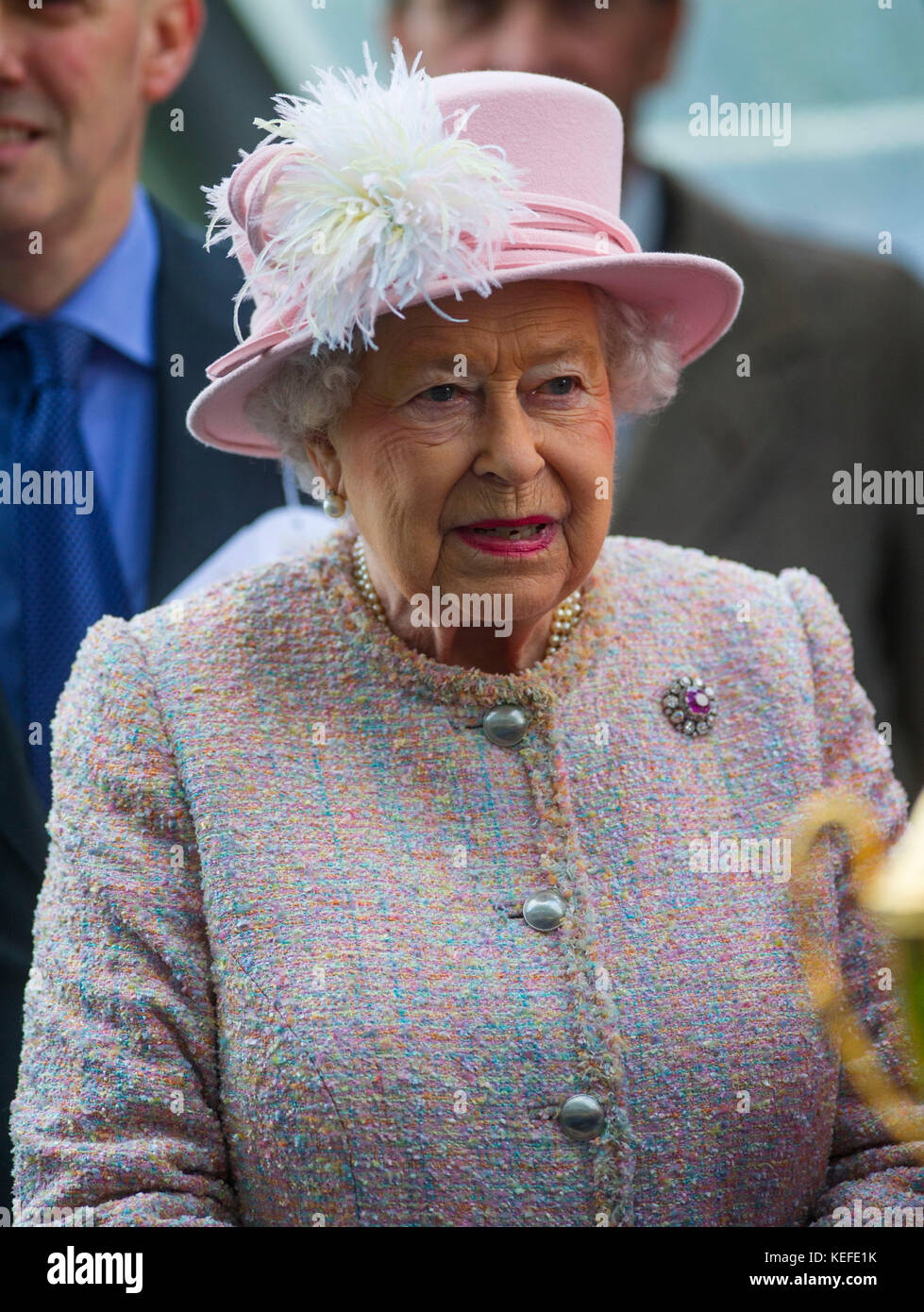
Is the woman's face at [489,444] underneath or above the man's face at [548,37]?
underneath

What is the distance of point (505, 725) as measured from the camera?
6.31 ft

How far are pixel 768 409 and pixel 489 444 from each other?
5.66 feet

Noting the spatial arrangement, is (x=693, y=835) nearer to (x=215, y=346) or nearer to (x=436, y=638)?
(x=436, y=638)

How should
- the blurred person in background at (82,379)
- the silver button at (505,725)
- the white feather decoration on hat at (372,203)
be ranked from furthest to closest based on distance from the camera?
1. the blurred person in background at (82,379)
2. the silver button at (505,725)
3. the white feather decoration on hat at (372,203)

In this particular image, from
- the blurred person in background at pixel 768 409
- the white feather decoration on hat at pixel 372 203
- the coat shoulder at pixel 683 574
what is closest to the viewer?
the white feather decoration on hat at pixel 372 203

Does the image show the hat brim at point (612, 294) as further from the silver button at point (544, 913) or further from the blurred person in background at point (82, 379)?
the silver button at point (544, 913)

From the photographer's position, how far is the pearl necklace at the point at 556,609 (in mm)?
2010

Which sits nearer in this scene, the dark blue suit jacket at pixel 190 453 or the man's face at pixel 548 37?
the dark blue suit jacket at pixel 190 453

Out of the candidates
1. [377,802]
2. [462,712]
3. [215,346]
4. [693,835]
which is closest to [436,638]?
[462,712]

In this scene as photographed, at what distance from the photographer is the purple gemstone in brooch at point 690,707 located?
6.48ft

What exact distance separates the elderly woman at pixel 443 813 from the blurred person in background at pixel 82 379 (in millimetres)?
570

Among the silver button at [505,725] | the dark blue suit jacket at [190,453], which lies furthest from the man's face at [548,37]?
the silver button at [505,725]

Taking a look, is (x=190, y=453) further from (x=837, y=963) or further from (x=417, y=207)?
(x=837, y=963)

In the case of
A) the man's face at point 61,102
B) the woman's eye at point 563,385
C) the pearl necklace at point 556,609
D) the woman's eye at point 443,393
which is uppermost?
the man's face at point 61,102
